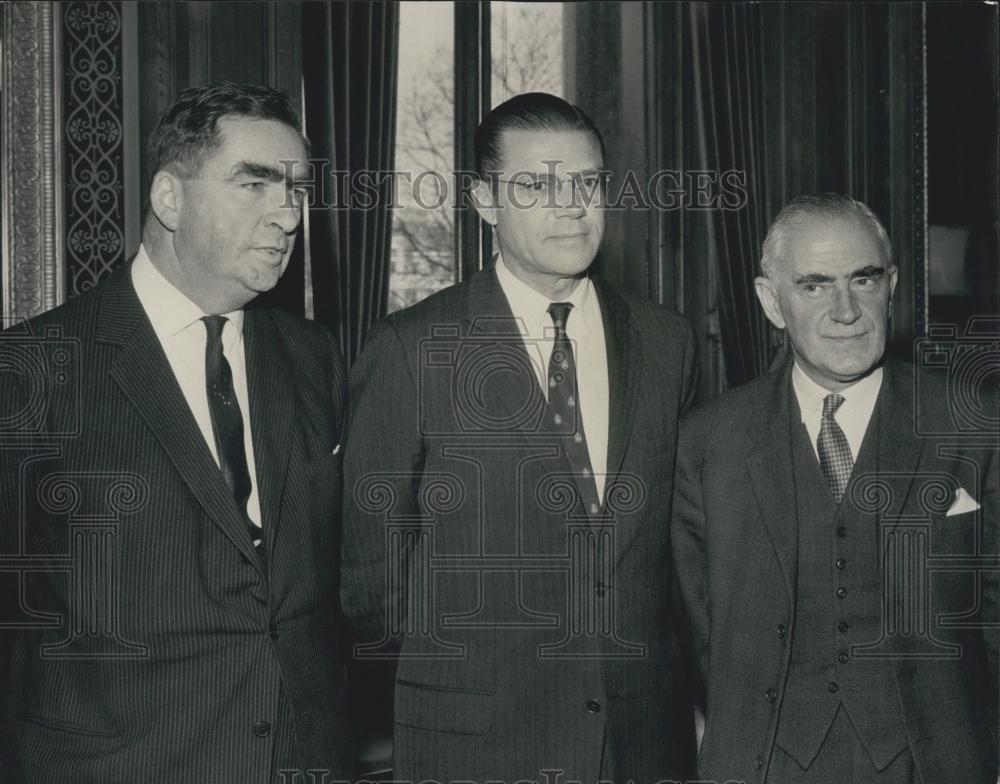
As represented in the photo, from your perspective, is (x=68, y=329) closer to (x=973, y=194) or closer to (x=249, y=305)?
(x=249, y=305)

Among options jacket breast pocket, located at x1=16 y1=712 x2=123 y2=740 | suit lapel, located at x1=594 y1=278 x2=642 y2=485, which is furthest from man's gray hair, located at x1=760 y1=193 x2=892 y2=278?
jacket breast pocket, located at x1=16 y1=712 x2=123 y2=740

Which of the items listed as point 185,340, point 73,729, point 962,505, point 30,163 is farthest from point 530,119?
point 30,163

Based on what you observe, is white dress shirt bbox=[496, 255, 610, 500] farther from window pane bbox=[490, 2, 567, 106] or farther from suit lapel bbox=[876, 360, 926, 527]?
window pane bbox=[490, 2, 567, 106]

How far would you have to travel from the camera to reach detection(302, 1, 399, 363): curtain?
12.8 ft

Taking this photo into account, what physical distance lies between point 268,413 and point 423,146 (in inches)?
70.4

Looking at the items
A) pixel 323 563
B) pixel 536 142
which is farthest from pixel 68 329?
pixel 536 142

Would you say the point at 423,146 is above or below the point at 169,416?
above

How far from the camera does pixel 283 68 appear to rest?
3.99m

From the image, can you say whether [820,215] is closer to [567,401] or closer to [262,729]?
[567,401]

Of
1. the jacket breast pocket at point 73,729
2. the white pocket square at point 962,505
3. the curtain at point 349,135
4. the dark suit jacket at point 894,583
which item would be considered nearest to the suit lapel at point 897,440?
the dark suit jacket at point 894,583

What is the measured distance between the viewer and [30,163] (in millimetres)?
4008

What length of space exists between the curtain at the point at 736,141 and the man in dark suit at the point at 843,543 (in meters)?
1.63

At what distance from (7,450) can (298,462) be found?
606mm

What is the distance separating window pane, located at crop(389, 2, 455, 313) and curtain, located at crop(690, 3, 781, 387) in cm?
96
